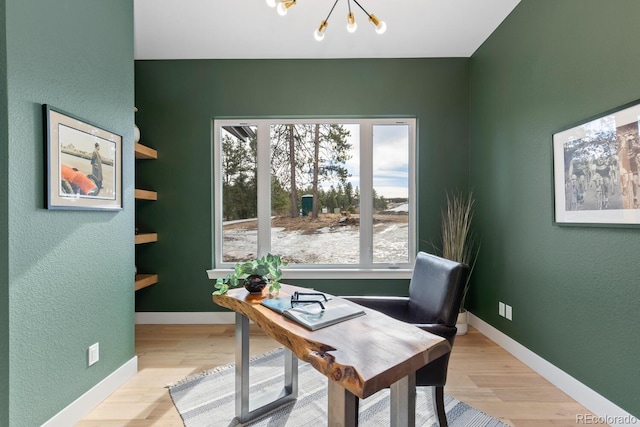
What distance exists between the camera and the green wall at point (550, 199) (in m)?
1.59

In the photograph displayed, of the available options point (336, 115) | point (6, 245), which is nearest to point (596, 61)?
→ point (336, 115)

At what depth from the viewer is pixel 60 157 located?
1623 millimetres

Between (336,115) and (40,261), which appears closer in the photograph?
(40,261)

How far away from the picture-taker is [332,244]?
3240 mm

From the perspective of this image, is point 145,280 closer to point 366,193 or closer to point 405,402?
point 366,193

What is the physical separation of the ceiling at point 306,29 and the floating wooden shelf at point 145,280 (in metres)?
2.12

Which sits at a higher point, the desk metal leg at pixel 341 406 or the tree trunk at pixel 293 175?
the tree trunk at pixel 293 175

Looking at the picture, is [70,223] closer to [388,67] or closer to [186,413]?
[186,413]

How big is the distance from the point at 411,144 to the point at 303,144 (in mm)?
1094

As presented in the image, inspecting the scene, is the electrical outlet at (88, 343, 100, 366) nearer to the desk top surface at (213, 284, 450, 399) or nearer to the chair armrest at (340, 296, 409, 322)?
the desk top surface at (213, 284, 450, 399)

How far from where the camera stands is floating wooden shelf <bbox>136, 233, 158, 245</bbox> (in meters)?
2.77

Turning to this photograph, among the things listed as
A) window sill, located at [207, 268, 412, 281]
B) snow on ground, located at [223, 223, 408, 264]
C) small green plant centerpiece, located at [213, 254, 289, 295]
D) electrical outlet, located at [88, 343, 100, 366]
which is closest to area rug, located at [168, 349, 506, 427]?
electrical outlet, located at [88, 343, 100, 366]

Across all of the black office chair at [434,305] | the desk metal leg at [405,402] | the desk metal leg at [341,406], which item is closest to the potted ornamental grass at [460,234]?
the black office chair at [434,305]

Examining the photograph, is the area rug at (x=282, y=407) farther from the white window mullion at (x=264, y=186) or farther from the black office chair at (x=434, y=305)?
the white window mullion at (x=264, y=186)
